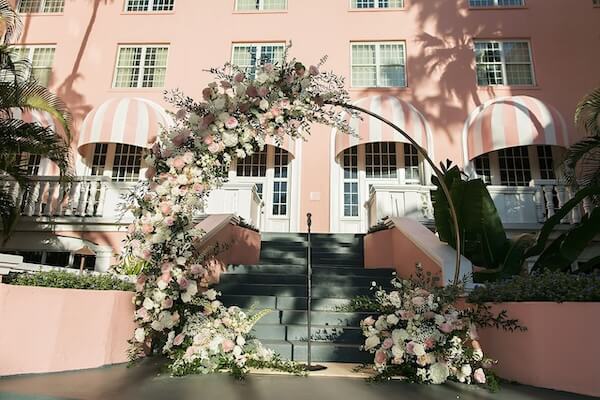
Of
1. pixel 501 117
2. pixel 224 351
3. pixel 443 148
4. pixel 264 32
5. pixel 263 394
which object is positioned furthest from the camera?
pixel 264 32

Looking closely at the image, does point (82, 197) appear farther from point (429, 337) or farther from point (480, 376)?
point (480, 376)

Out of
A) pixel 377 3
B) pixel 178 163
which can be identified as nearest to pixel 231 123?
pixel 178 163

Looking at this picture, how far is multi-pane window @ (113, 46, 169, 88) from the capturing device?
48.1ft

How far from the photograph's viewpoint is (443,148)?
13.3 m

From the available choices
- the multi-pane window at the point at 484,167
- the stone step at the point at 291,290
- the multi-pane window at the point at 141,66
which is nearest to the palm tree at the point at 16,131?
the multi-pane window at the point at 141,66

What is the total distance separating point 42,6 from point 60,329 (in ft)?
51.2

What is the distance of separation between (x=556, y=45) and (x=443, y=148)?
5.38m

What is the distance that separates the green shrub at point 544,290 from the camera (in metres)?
4.49

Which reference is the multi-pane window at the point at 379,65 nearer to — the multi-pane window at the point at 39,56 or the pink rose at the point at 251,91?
the pink rose at the point at 251,91

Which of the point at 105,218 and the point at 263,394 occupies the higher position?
the point at 105,218

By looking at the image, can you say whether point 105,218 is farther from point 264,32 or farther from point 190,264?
point 264,32

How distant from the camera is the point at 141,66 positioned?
14742 mm

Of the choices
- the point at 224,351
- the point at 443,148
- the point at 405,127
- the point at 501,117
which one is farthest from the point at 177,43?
the point at 224,351

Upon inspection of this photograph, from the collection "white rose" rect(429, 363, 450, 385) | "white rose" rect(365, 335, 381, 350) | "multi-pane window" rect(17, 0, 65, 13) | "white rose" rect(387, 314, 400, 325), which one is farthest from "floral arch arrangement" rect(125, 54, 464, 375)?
"multi-pane window" rect(17, 0, 65, 13)
